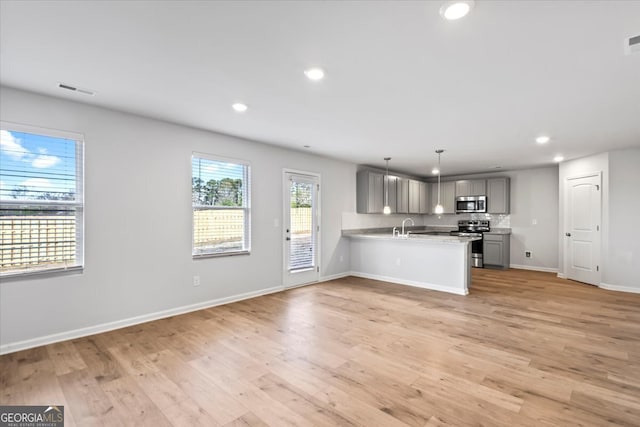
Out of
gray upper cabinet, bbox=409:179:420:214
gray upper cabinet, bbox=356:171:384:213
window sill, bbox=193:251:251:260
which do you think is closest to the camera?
window sill, bbox=193:251:251:260

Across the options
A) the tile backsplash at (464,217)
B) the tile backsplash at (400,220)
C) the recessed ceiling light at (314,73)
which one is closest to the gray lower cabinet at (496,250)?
the tile backsplash at (464,217)

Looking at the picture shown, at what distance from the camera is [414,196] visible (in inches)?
328

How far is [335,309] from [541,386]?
7.98ft

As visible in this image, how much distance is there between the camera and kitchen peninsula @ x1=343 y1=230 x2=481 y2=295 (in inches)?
204

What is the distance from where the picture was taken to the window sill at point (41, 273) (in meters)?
2.90

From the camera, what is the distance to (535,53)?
2.25 metres

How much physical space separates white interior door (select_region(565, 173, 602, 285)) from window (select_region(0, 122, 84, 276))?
320 inches

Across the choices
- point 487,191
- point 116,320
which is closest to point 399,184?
point 487,191

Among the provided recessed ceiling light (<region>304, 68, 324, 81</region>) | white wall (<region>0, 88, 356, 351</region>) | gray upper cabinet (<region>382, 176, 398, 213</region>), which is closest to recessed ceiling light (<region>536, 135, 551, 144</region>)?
gray upper cabinet (<region>382, 176, 398, 213</region>)

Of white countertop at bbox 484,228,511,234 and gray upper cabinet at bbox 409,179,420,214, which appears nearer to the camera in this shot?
white countertop at bbox 484,228,511,234

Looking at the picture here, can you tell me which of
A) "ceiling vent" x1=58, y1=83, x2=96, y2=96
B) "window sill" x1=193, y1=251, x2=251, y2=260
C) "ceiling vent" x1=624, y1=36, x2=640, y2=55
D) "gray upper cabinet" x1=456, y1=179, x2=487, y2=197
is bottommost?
Answer: "window sill" x1=193, y1=251, x2=251, y2=260

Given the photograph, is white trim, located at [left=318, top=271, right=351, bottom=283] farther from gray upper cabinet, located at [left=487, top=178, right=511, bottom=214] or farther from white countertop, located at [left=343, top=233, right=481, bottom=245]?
gray upper cabinet, located at [left=487, top=178, right=511, bottom=214]

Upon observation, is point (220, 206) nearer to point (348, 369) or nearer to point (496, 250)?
point (348, 369)

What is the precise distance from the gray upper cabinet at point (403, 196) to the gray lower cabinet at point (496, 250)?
2133 millimetres
